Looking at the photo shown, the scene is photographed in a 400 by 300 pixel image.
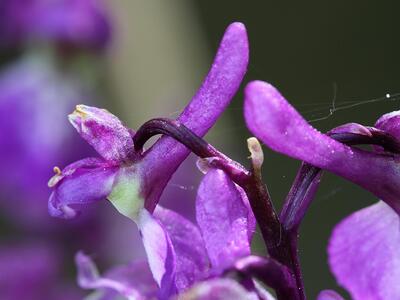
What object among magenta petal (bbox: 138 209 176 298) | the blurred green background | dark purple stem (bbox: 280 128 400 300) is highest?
dark purple stem (bbox: 280 128 400 300)

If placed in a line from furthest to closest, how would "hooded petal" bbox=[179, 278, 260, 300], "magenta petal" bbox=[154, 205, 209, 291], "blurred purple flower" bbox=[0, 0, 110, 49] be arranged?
"blurred purple flower" bbox=[0, 0, 110, 49]
"magenta petal" bbox=[154, 205, 209, 291]
"hooded petal" bbox=[179, 278, 260, 300]

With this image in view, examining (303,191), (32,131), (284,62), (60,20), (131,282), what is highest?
(303,191)

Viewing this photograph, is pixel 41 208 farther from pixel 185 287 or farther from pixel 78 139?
pixel 185 287

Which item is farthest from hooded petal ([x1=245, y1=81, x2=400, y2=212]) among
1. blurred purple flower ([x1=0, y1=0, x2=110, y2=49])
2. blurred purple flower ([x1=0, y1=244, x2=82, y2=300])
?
blurred purple flower ([x1=0, y1=0, x2=110, y2=49])

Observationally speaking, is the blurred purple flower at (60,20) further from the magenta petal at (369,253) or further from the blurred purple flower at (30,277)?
the magenta petal at (369,253)

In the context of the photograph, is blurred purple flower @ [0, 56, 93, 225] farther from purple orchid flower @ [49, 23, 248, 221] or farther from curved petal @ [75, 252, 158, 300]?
purple orchid flower @ [49, 23, 248, 221]

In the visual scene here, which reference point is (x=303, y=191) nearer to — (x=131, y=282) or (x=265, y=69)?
(x=131, y=282)

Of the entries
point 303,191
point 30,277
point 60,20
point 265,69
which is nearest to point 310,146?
point 303,191
